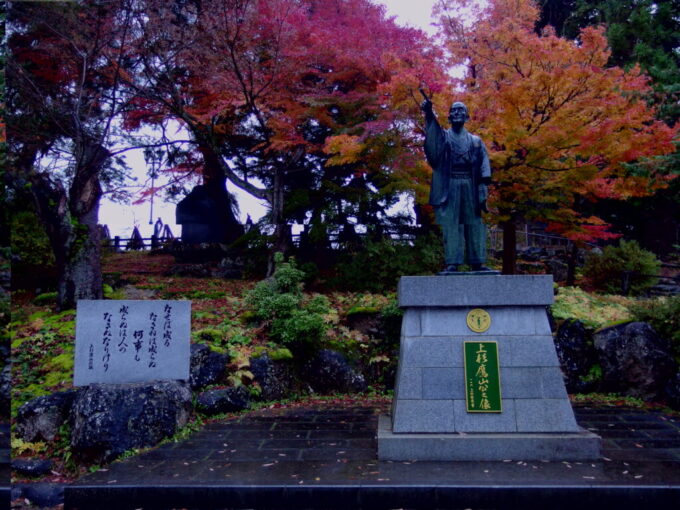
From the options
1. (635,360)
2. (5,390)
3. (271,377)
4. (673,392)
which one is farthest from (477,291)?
(5,390)

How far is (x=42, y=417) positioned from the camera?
6090 millimetres

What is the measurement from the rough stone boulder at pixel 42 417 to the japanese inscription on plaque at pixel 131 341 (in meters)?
0.45

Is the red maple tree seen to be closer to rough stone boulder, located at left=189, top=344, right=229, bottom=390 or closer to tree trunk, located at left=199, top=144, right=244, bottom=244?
rough stone boulder, located at left=189, top=344, right=229, bottom=390

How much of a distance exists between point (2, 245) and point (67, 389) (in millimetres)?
2395

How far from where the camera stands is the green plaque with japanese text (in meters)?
5.50

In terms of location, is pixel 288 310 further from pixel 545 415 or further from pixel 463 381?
pixel 545 415

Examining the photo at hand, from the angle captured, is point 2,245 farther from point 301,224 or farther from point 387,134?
point 301,224

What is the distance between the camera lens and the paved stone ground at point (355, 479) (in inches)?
175

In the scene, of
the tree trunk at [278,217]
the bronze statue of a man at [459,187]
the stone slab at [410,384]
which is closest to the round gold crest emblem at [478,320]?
the bronze statue of a man at [459,187]

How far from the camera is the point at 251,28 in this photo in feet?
35.3

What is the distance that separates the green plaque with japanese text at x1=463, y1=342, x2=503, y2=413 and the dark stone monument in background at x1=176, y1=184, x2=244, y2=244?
38.9ft

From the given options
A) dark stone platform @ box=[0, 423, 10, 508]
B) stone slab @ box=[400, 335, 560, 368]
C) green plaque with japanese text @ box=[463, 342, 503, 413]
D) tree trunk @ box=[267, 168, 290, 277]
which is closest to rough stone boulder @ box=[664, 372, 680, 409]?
stone slab @ box=[400, 335, 560, 368]

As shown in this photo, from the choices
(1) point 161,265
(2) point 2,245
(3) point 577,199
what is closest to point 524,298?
(2) point 2,245

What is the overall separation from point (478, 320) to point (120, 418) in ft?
14.2
